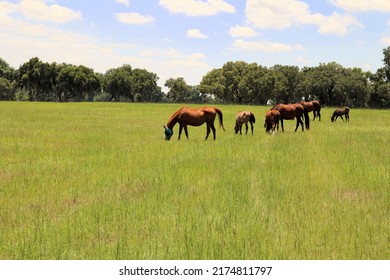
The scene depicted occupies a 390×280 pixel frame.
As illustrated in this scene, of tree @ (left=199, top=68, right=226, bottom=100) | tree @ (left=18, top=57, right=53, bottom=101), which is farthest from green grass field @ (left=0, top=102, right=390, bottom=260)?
tree @ (left=18, top=57, right=53, bottom=101)

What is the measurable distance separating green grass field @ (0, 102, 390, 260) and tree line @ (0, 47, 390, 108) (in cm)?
8470

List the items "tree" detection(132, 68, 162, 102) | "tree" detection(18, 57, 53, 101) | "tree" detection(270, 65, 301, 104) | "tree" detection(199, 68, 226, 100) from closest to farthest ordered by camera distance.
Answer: "tree" detection(270, 65, 301, 104) → "tree" detection(18, 57, 53, 101) → "tree" detection(199, 68, 226, 100) → "tree" detection(132, 68, 162, 102)

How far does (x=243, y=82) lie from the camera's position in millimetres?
108938

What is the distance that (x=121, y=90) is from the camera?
121688mm

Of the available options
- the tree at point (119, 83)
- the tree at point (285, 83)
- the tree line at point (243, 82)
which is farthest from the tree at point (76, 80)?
the tree at point (285, 83)

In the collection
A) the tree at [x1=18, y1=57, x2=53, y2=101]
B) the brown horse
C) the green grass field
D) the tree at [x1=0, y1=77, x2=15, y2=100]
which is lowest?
the green grass field

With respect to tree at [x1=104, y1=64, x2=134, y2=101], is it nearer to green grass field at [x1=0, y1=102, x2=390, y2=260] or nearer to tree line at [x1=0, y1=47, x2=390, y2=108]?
tree line at [x1=0, y1=47, x2=390, y2=108]

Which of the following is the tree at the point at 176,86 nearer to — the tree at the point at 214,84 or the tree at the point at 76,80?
the tree at the point at 214,84

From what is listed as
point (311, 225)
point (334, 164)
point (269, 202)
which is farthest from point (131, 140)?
point (311, 225)

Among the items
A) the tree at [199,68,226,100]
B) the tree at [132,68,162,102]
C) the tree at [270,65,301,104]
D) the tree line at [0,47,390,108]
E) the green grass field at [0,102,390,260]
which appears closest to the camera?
the green grass field at [0,102,390,260]

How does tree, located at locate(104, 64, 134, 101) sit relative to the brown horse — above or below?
above

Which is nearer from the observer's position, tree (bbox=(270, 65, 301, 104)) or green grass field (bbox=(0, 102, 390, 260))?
green grass field (bbox=(0, 102, 390, 260))

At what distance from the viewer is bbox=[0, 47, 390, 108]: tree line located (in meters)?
96.8

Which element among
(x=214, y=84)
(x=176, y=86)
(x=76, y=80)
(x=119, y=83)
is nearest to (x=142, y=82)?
(x=119, y=83)
